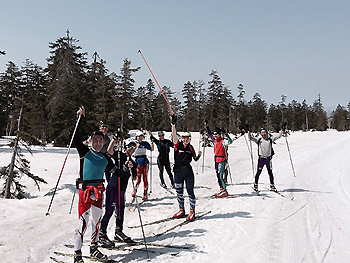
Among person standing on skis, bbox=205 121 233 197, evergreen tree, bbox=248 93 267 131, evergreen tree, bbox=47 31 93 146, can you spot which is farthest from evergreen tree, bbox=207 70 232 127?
person standing on skis, bbox=205 121 233 197

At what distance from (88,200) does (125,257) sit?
4.82ft

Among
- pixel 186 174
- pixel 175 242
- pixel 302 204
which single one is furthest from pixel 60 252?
pixel 302 204

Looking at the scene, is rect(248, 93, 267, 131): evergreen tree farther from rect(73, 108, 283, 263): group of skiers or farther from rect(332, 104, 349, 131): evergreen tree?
rect(73, 108, 283, 263): group of skiers

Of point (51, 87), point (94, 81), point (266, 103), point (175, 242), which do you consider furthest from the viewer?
point (266, 103)

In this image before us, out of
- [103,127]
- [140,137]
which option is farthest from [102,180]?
[140,137]

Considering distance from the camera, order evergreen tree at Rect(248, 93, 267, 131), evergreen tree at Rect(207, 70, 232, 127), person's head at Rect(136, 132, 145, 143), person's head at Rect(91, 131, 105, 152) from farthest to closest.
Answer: evergreen tree at Rect(248, 93, 267, 131)
evergreen tree at Rect(207, 70, 232, 127)
person's head at Rect(136, 132, 145, 143)
person's head at Rect(91, 131, 105, 152)

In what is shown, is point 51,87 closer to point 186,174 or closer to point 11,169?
point 11,169

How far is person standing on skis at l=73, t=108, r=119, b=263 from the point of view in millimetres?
4508

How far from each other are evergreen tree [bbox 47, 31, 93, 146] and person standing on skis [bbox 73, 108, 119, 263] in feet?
81.0

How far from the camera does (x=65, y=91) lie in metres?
28.3

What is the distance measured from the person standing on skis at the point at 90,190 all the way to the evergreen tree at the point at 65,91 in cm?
2470

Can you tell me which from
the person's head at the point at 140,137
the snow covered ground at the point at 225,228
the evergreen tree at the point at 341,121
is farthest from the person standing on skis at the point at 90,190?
the evergreen tree at the point at 341,121

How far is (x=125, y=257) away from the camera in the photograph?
5.08 meters

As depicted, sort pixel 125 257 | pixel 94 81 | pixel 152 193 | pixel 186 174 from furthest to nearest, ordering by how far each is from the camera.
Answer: pixel 94 81 → pixel 152 193 → pixel 186 174 → pixel 125 257
